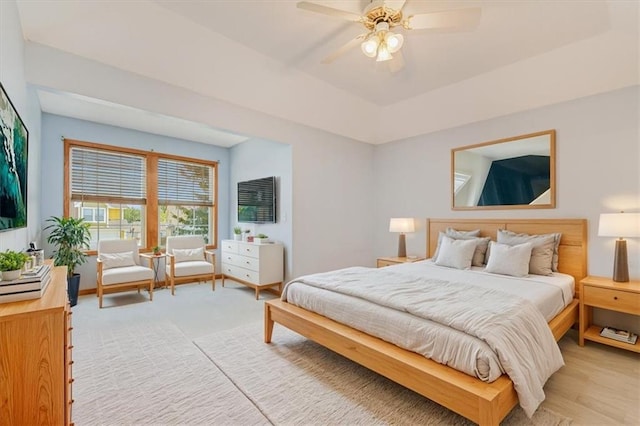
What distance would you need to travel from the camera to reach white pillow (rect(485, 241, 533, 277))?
311 cm

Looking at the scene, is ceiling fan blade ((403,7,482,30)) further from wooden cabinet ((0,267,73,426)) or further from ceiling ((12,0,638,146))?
wooden cabinet ((0,267,73,426))

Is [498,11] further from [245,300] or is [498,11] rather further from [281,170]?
[245,300]

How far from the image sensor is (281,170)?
15.1ft

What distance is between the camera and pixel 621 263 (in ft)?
9.32

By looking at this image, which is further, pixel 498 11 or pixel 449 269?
pixel 449 269

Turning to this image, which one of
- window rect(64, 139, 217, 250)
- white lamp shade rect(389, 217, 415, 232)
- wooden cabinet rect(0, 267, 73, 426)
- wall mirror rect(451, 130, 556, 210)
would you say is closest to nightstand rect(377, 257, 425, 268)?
white lamp shade rect(389, 217, 415, 232)

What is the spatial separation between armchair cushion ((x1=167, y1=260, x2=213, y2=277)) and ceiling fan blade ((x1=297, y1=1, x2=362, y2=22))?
388 cm

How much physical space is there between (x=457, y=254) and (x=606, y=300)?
4.31ft

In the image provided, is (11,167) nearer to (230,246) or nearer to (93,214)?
(93,214)

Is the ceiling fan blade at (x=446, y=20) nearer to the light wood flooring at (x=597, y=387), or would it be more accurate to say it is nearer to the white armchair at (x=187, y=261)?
the light wood flooring at (x=597, y=387)

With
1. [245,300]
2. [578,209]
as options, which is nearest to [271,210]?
[245,300]

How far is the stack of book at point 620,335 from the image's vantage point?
2703mm

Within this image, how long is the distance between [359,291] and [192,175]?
4513 mm

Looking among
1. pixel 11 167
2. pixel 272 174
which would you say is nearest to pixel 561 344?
pixel 272 174
